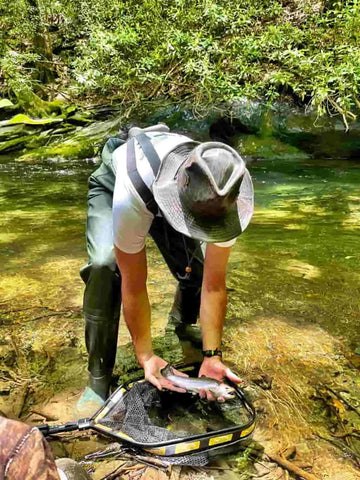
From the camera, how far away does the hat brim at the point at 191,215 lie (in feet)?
5.20

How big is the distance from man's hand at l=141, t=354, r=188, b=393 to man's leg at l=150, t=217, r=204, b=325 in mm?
600

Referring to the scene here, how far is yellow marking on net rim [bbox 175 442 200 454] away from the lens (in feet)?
5.86

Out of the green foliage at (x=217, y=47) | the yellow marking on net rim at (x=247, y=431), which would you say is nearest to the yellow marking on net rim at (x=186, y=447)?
the yellow marking on net rim at (x=247, y=431)

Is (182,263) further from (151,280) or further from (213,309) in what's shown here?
(151,280)

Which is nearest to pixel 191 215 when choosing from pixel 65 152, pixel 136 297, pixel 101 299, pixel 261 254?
pixel 136 297

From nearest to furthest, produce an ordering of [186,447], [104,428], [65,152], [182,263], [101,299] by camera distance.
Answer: [186,447] < [104,428] < [101,299] < [182,263] < [65,152]

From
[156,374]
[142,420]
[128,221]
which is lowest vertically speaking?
[142,420]

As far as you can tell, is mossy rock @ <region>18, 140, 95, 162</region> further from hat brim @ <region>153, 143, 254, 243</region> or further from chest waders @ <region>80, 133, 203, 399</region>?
Result: hat brim @ <region>153, 143, 254, 243</region>

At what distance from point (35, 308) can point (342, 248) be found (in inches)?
127

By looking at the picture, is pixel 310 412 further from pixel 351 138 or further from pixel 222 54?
pixel 351 138

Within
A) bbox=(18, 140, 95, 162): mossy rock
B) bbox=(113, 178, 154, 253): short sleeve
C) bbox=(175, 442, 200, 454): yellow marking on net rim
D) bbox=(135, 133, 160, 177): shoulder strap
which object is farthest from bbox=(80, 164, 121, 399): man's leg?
bbox=(18, 140, 95, 162): mossy rock

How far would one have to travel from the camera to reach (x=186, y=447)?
5.87ft

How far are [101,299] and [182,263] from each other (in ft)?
1.87

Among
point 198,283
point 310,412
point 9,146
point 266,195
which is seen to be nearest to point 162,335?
point 198,283
